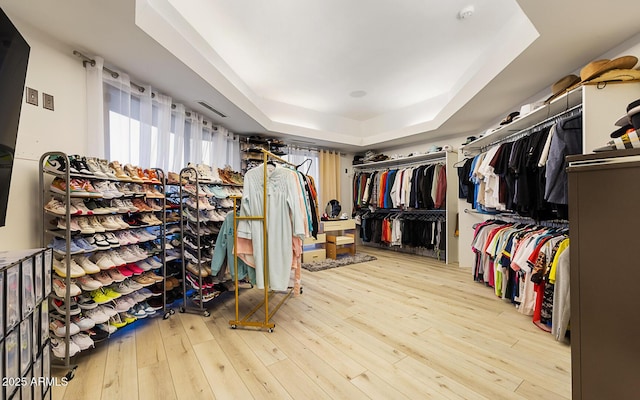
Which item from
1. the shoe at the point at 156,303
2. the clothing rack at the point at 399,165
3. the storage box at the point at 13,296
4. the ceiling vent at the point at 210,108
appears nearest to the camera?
the storage box at the point at 13,296

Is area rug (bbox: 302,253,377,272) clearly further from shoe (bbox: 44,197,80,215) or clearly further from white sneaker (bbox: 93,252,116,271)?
shoe (bbox: 44,197,80,215)

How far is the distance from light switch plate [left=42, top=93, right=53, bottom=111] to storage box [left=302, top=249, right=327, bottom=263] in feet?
11.3

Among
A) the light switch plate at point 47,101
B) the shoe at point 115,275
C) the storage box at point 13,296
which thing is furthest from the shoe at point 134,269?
the light switch plate at point 47,101

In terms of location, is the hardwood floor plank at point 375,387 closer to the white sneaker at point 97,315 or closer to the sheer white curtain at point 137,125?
the white sneaker at point 97,315

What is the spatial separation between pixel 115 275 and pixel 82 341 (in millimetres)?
421

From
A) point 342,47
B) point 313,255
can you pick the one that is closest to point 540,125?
point 342,47

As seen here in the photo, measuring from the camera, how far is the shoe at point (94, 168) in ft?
5.51

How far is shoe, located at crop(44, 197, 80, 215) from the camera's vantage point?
1540mm

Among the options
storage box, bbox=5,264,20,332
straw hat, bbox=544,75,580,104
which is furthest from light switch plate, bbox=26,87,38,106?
straw hat, bbox=544,75,580,104

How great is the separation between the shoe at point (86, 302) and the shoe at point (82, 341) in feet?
0.54

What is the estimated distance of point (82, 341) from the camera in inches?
61.8

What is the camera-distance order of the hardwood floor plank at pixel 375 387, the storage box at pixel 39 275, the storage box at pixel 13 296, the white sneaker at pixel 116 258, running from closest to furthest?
the storage box at pixel 13 296
the storage box at pixel 39 275
the hardwood floor plank at pixel 375 387
the white sneaker at pixel 116 258

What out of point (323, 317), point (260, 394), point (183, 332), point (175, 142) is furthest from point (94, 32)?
point (323, 317)

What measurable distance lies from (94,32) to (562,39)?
3.35m
